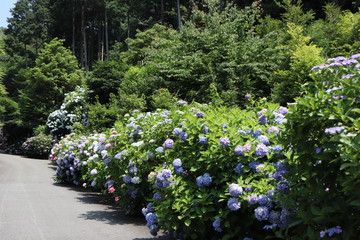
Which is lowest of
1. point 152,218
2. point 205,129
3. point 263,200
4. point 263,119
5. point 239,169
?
point 152,218

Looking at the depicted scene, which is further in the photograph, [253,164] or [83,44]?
[83,44]

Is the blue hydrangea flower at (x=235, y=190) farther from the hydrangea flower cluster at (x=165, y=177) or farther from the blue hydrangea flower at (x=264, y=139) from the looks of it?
the hydrangea flower cluster at (x=165, y=177)

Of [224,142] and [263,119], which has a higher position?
[263,119]

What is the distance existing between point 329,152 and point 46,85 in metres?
33.9

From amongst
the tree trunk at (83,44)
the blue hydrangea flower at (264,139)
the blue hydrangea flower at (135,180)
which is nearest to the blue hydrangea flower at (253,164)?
the blue hydrangea flower at (264,139)

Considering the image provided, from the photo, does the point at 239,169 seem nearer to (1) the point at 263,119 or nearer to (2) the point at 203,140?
(2) the point at 203,140

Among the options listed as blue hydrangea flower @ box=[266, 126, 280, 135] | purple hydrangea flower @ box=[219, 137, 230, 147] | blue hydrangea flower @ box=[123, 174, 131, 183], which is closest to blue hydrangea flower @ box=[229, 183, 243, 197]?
purple hydrangea flower @ box=[219, 137, 230, 147]

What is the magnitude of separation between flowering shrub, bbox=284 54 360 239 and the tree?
106 feet

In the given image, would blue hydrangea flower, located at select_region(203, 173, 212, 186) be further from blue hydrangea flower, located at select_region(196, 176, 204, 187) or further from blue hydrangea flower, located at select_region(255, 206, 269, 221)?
blue hydrangea flower, located at select_region(255, 206, 269, 221)

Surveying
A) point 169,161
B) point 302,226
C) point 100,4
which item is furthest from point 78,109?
point 100,4

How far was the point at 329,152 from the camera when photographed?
2408mm

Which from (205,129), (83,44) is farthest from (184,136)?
(83,44)

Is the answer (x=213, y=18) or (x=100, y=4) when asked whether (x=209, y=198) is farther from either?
(x=100, y=4)

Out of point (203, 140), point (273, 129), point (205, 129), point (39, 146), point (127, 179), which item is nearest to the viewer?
point (273, 129)
